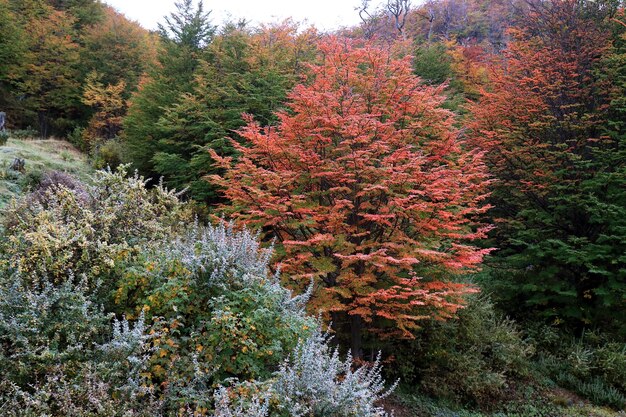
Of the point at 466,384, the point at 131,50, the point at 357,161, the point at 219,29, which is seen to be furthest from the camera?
the point at 131,50

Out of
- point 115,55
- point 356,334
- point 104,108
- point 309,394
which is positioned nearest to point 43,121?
point 104,108

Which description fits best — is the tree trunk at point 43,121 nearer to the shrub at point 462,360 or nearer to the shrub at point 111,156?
the shrub at point 111,156

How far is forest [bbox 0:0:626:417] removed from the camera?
3779mm

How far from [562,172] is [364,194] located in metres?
5.96

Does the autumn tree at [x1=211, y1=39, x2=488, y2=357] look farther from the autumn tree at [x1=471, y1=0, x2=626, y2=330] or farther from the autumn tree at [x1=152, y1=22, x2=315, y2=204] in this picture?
the autumn tree at [x1=152, y1=22, x2=315, y2=204]

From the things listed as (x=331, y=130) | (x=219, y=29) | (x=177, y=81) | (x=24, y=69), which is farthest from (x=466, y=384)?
(x=24, y=69)

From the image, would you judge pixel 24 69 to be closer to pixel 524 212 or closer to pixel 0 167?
pixel 0 167

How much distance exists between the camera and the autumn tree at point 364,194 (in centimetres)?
641

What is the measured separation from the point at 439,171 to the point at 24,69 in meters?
25.2

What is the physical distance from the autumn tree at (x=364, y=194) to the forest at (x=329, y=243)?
0.06 meters

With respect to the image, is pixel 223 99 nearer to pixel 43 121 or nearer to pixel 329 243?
pixel 329 243

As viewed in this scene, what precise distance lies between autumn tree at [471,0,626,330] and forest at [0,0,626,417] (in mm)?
72

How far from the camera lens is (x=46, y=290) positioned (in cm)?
393

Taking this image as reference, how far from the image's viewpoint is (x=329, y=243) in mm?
6508
